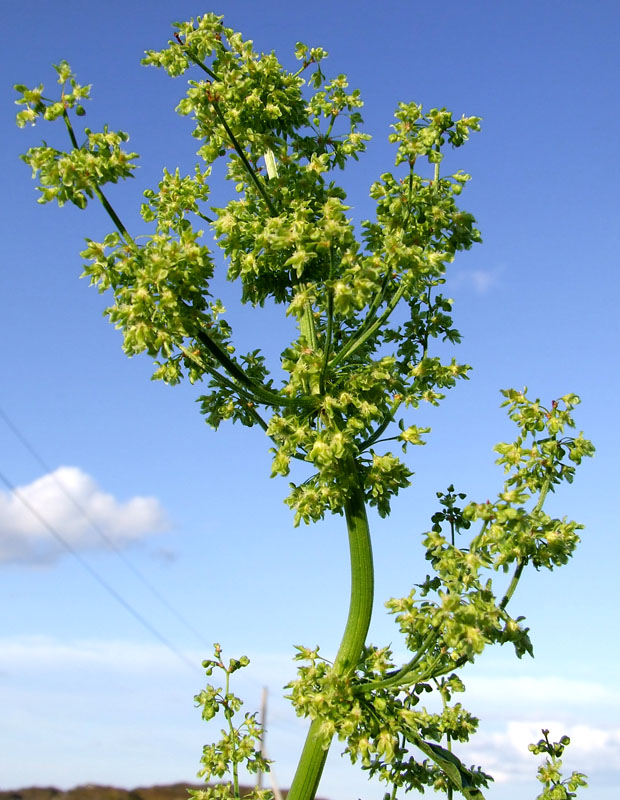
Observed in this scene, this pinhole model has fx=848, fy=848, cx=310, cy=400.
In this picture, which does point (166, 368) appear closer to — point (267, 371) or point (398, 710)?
point (267, 371)

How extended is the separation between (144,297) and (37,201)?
3.29 ft

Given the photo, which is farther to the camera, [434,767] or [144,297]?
[434,767]

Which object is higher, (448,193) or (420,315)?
(448,193)

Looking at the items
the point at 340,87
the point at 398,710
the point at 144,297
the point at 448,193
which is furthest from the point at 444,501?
the point at 340,87

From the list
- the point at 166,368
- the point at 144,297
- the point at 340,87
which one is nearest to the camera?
the point at 144,297

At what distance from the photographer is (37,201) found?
5.73m

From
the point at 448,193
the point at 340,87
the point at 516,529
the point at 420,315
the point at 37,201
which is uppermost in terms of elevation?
the point at 340,87

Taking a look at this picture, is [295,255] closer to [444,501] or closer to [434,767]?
[444,501]

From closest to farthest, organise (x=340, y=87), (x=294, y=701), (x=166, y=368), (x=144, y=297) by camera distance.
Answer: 1. (x=144, y=297)
2. (x=294, y=701)
3. (x=166, y=368)
4. (x=340, y=87)

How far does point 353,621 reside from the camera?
21.6 feet

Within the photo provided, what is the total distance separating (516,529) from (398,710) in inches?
62.7

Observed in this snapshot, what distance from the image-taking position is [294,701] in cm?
607

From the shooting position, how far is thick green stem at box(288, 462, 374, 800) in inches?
255

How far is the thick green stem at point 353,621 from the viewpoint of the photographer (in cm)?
647
